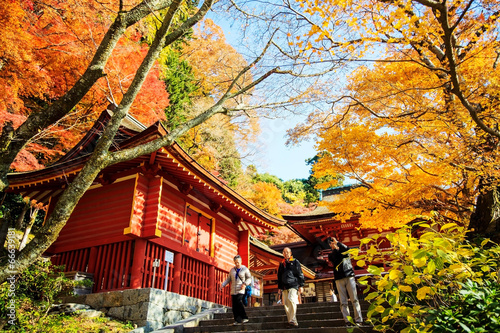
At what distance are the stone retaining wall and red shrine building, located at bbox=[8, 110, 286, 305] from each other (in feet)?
2.69

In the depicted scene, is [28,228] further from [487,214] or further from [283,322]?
[487,214]

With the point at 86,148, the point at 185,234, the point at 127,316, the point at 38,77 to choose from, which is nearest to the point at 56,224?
the point at 127,316

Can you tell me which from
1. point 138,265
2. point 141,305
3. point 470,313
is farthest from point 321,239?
point 470,313

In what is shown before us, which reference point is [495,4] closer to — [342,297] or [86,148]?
[342,297]

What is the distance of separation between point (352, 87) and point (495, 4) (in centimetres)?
308

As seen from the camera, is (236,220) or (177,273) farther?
(236,220)

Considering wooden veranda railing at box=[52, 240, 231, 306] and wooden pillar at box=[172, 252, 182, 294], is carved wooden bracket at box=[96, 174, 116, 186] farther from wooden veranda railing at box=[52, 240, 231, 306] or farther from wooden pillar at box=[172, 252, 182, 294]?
wooden pillar at box=[172, 252, 182, 294]

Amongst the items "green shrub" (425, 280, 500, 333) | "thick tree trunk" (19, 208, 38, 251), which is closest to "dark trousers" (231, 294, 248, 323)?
"green shrub" (425, 280, 500, 333)

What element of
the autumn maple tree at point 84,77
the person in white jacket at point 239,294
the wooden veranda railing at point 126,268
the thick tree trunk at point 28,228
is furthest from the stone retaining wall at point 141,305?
the thick tree trunk at point 28,228

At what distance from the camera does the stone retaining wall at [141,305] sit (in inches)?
293

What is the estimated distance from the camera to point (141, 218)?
9.63 m

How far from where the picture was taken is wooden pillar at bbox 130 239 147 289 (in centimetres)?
869

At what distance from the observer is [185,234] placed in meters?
11.1

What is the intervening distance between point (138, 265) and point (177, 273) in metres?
1.52
